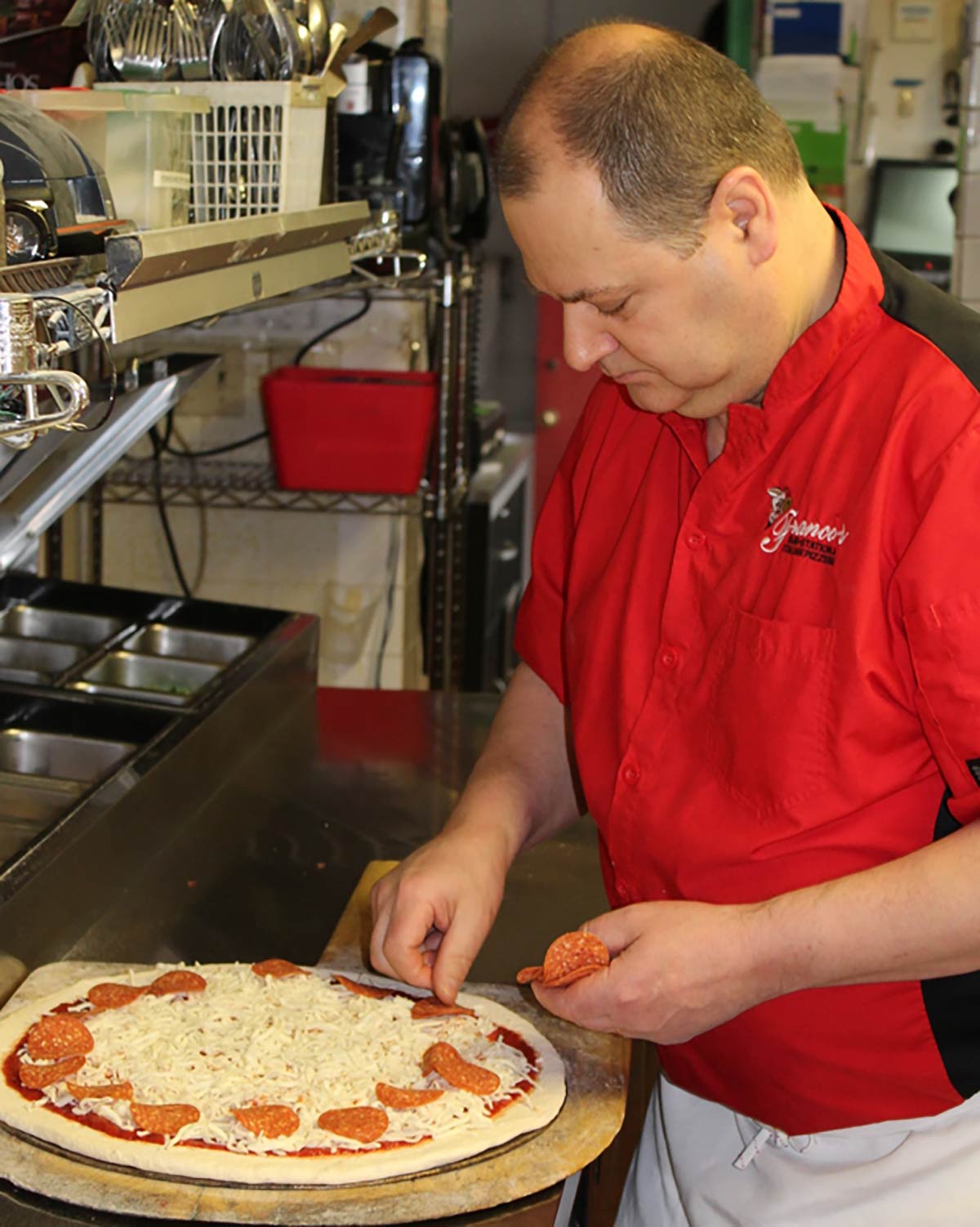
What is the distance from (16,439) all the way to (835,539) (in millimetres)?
670

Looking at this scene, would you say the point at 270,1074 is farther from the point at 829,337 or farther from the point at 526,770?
the point at 829,337

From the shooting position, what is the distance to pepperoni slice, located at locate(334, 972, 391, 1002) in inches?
63.3

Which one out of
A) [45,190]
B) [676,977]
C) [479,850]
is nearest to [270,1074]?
[479,850]

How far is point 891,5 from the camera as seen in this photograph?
501cm

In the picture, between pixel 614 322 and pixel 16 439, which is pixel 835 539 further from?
pixel 16 439

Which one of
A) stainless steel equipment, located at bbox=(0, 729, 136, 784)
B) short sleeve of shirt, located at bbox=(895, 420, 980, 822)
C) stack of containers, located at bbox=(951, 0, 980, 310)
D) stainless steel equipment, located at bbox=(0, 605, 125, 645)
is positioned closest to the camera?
short sleeve of shirt, located at bbox=(895, 420, 980, 822)

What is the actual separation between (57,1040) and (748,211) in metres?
0.98

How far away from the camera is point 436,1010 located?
1571mm

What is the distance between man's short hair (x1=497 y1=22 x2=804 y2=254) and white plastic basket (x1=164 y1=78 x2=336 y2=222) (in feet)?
2.04

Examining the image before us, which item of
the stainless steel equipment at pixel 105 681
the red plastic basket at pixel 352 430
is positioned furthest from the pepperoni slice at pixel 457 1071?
the red plastic basket at pixel 352 430

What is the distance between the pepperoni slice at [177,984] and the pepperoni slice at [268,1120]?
233mm

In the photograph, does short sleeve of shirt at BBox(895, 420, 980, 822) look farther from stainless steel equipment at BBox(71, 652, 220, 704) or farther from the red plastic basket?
the red plastic basket

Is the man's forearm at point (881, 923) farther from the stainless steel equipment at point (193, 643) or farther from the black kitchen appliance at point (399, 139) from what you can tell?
the black kitchen appliance at point (399, 139)

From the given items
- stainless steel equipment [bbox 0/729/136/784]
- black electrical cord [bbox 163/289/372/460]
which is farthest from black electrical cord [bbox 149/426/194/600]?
stainless steel equipment [bbox 0/729/136/784]
